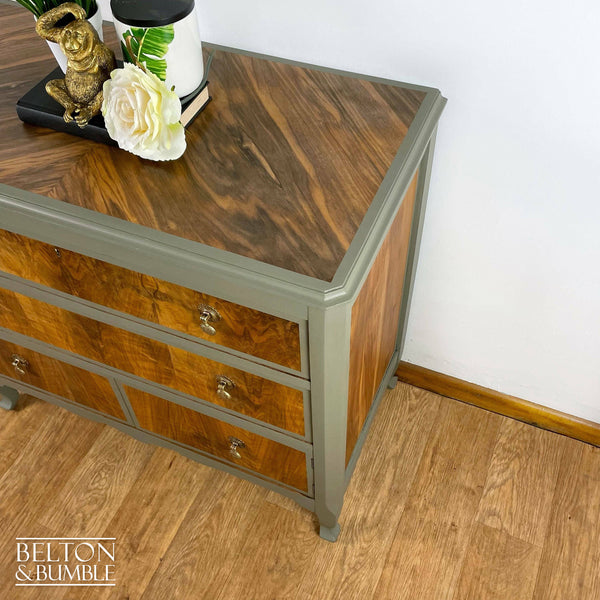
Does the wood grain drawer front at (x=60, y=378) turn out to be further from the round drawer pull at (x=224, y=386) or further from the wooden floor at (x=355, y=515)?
the round drawer pull at (x=224, y=386)

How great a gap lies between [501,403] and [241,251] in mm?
977

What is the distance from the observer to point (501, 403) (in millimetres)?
1562

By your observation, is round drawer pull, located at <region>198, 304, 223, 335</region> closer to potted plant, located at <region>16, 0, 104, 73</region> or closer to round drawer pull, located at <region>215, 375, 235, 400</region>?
round drawer pull, located at <region>215, 375, 235, 400</region>

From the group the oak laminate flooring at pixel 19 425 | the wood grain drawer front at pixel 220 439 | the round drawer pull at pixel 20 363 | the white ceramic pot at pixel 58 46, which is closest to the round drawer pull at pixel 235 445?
the wood grain drawer front at pixel 220 439

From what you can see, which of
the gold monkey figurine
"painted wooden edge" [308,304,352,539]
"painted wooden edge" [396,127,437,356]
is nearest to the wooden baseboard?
"painted wooden edge" [396,127,437,356]

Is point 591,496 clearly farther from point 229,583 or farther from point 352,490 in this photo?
point 229,583

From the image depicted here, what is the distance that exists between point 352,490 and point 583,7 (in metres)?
1.07

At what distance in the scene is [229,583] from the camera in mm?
1340

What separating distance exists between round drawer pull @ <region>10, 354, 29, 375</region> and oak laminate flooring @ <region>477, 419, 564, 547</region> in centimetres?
106

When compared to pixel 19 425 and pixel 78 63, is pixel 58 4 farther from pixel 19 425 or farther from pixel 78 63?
pixel 19 425

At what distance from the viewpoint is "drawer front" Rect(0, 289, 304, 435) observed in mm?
1044

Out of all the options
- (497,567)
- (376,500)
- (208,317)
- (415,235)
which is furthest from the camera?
(376,500)

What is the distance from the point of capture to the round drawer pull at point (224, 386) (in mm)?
1062

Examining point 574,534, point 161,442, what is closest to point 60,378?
point 161,442
